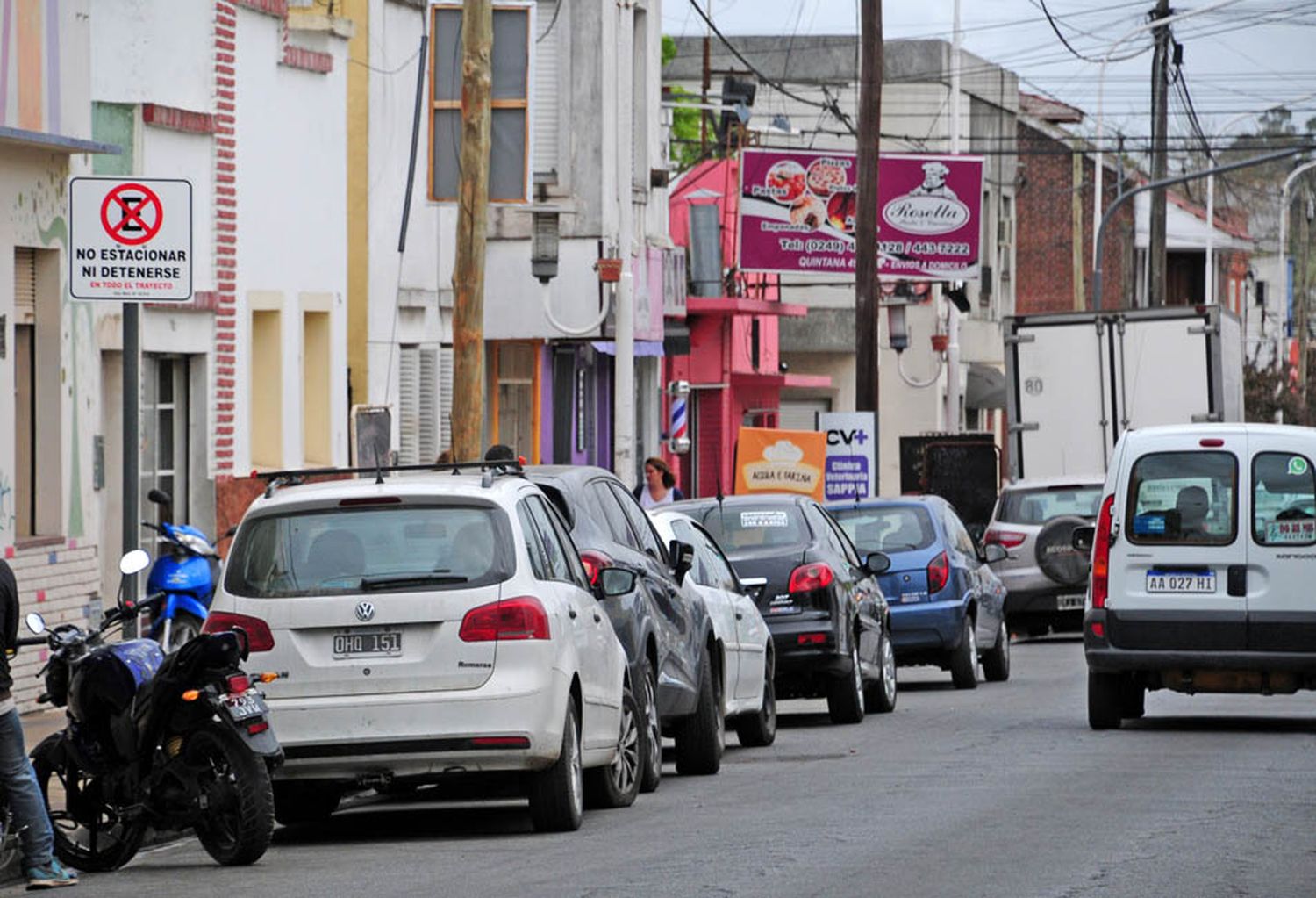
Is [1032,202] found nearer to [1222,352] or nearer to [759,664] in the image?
[1222,352]

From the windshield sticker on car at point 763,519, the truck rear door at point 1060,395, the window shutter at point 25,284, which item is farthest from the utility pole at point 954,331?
the window shutter at point 25,284

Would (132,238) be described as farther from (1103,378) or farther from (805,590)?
(1103,378)

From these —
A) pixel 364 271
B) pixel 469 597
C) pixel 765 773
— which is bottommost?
pixel 765 773

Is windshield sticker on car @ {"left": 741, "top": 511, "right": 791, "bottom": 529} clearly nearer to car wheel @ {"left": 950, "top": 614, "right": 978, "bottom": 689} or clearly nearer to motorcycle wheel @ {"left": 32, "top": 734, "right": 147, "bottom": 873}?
car wheel @ {"left": 950, "top": 614, "right": 978, "bottom": 689}

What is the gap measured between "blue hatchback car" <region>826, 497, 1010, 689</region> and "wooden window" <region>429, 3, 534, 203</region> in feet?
20.6

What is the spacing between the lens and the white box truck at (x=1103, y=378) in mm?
32750

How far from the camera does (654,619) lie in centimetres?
1522

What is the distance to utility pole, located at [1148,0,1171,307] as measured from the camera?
1989 inches

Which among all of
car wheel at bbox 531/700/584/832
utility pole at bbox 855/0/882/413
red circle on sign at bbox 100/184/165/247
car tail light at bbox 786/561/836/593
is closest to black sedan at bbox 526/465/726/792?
car wheel at bbox 531/700/584/832

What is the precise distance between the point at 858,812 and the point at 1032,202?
55.5 metres

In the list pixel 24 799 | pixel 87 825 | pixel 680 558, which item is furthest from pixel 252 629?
pixel 680 558

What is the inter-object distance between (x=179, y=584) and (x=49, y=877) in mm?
6857

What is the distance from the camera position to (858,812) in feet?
44.7

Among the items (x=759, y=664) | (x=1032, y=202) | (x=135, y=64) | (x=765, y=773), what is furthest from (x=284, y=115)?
(x=1032, y=202)
